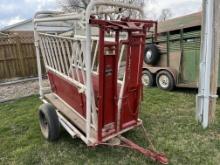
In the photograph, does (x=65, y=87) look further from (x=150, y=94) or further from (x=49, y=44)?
(x=150, y=94)

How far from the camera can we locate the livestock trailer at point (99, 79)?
3080 mm

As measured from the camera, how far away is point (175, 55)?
6.95m

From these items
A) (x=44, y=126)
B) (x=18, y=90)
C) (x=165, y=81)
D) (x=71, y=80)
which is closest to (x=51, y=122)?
(x=44, y=126)

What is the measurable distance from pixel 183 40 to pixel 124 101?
3819 mm

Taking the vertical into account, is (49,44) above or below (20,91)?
above

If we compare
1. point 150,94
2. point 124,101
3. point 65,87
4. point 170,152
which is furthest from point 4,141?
point 150,94

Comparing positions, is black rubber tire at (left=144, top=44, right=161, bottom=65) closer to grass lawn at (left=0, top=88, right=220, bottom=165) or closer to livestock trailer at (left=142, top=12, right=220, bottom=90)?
livestock trailer at (left=142, top=12, right=220, bottom=90)

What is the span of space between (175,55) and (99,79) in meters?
4.33

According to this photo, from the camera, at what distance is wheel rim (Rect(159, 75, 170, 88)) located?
7.11 metres

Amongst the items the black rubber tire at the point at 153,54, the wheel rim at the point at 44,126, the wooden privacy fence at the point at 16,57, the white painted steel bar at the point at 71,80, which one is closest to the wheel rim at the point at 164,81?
the black rubber tire at the point at 153,54

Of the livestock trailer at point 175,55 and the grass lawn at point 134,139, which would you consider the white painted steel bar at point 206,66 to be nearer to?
the grass lawn at point 134,139

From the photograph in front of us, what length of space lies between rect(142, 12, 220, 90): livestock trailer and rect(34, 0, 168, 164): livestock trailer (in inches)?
120

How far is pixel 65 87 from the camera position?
14.4 feet

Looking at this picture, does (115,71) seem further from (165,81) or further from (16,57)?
(16,57)
